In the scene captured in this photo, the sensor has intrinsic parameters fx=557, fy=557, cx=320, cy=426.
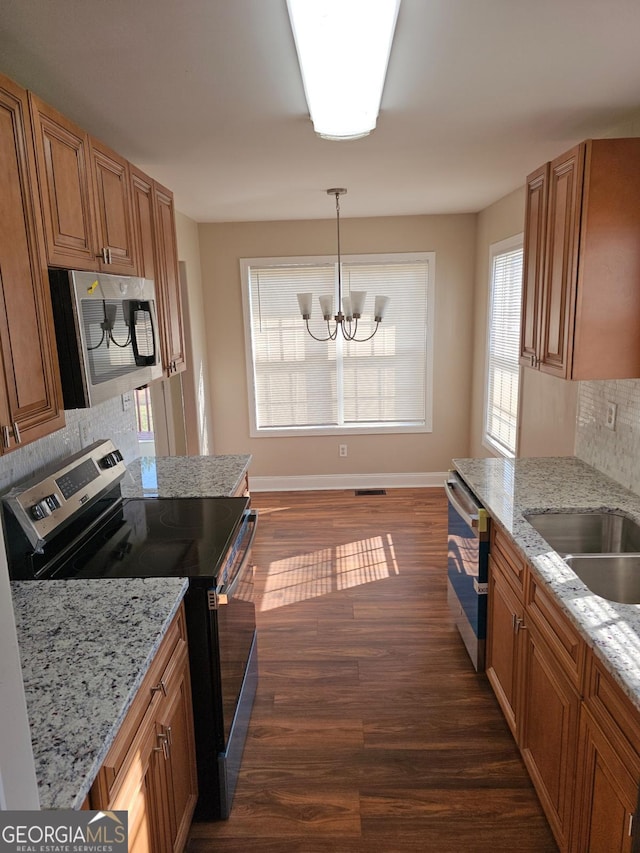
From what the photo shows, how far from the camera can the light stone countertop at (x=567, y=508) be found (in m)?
1.36

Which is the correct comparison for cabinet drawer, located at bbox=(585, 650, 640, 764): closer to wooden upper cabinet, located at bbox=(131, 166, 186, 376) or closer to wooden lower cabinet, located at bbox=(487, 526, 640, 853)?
wooden lower cabinet, located at bbox=(487, 526, 640, 853)

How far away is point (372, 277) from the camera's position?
5.11m

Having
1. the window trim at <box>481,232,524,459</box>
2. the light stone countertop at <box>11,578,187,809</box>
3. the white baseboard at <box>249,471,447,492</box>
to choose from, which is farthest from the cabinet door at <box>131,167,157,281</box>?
the white baseboard at <box>249,471,447,492</box>

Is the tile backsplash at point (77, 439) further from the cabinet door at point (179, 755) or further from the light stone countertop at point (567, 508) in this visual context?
the light stone countertop at point (567, 508)

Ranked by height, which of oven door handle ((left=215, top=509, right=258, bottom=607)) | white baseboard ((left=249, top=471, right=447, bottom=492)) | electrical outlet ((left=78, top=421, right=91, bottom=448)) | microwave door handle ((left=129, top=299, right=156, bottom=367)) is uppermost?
microwave door handle ((left=129, top=299, right=156, bottom=367))

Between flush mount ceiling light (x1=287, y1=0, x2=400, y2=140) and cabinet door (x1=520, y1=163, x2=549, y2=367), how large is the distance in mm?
896

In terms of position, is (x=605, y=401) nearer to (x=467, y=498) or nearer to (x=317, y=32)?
(x=467, y=498)

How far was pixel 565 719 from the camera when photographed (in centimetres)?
165

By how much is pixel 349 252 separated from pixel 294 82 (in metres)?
3.22

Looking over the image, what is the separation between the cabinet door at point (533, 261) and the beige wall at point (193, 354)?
110 inches

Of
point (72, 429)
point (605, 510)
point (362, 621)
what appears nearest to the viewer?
point (605, 510)

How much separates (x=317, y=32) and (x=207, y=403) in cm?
398

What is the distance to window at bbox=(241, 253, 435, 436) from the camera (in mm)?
5113

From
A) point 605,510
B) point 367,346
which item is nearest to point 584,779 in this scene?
point 605,510
